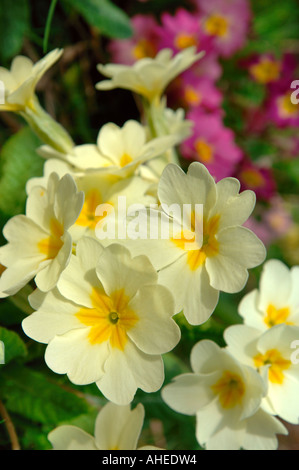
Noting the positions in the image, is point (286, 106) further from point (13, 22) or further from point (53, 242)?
point (53, 242)

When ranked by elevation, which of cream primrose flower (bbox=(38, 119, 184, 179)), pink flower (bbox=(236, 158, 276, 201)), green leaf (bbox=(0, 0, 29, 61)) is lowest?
Result: pink flower (bbox=(236, 158, 276, 201))

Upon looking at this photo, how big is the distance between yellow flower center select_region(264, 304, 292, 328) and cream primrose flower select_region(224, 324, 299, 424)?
0.18 ft

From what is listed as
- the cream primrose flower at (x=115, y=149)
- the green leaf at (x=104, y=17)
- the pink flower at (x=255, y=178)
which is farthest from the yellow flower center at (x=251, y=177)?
the cream primrose flower at (x=115, y=149)

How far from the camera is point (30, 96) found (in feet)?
2.43

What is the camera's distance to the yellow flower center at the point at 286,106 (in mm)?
1400

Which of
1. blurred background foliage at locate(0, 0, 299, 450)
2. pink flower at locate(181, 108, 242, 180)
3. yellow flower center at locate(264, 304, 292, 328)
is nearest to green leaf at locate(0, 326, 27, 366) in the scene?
blurred background foliage at locate(0, 0, 299, 450)

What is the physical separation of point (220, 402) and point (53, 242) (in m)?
0.29

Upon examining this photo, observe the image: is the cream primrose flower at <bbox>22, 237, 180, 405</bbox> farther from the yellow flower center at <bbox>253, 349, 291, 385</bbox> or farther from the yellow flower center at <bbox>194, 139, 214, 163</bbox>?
the yellow flower center at <bbox>194, 139, 214, 163</bbox>

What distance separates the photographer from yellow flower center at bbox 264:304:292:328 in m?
0.69

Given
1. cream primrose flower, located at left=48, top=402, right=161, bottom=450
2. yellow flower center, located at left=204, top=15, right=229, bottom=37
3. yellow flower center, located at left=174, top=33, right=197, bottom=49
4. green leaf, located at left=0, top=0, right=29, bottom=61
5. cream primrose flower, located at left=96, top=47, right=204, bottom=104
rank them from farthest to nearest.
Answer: yellow flower center, located at left=204, top=15, right=229, bottom=37 → yellow flower center, located at left=174, top=33, right=197, bottom=49 → green leaf, located at left=0, top=0, right=29, bottom=61 → cream primrose flower, located at left=96, top=47, right=204, bottom=104 → cream primrose flower, located at left=48, top=402, right=161, bottom=450

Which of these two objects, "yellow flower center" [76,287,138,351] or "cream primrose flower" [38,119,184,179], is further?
"cream primrose flower" [38,119,184,179]

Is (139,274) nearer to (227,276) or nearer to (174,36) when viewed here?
(227,276)

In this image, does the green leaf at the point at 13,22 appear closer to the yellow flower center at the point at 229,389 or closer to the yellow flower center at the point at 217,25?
the yellow flower center at the point at 217,25

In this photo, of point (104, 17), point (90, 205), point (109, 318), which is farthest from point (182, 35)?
point (109, 318)
